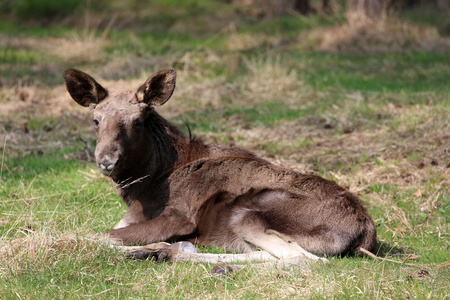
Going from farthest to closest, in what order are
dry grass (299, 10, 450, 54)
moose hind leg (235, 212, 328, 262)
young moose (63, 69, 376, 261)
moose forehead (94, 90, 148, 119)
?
dry grass (299, 10, 450, 54) < moose forehead (94, 90, 148, 119) < young moose (63, 69, 376, 261) < moose hind leg (235, 212, 328, 262)

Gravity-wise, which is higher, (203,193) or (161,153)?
(161,153)

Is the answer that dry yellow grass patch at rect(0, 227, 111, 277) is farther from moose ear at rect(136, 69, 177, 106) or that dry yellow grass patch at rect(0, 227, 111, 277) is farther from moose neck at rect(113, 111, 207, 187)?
moose ear at rect(136, 69, 177, 106)

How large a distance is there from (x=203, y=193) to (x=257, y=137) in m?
4.21

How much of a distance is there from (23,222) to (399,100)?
8.47 m

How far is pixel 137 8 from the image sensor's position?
28.2m

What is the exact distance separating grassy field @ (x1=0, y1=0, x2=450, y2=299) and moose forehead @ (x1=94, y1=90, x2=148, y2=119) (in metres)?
1.19

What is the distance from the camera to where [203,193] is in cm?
647

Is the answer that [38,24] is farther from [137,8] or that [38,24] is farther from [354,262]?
[354,262]

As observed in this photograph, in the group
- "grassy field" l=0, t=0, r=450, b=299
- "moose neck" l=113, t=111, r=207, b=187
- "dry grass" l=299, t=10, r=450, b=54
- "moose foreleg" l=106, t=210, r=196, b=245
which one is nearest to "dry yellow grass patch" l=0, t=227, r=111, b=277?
"grassy field" l=0, t=0, r=450, b=299

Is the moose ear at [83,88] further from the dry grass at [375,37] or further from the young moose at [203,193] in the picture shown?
the dry grass at [375,37]

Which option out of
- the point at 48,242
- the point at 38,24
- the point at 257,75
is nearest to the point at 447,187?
the point at 48,242

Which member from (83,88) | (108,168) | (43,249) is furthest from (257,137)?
(43,249)

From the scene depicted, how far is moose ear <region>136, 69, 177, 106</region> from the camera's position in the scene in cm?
671

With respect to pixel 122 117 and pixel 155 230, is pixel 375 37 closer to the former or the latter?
pixel 122 117
